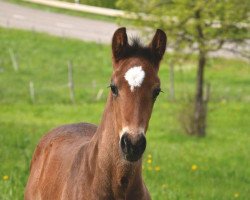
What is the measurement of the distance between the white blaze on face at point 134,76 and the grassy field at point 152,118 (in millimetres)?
4372

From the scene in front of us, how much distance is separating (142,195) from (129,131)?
1003mm

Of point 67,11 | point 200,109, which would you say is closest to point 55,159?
point 200,109

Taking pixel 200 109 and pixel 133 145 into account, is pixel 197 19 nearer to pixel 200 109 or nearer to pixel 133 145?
pixel 200 109

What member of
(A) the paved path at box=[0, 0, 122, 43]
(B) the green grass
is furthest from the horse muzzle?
(B) the green grass

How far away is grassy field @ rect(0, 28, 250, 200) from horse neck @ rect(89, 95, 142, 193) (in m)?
3.71

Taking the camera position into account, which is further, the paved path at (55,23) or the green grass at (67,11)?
the green grass at (67,11)

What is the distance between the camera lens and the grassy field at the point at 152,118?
39.1ft

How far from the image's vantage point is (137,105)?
17.9 feet

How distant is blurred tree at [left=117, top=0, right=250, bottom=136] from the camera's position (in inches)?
691

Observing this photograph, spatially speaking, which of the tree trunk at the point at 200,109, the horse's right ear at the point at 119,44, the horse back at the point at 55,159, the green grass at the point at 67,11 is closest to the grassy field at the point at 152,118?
the tree trunk at the point at 200,109

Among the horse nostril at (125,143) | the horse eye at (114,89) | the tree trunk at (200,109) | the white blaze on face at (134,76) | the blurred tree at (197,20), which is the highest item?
the white blaze on face at (134,76)

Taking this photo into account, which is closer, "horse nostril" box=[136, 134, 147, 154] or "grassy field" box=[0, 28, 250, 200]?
"horse nostril" box=[136, 134, 147, 154]

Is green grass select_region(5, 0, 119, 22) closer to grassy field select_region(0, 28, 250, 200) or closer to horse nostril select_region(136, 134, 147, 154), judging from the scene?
grassy field select_region(0, 28, 250, 200)

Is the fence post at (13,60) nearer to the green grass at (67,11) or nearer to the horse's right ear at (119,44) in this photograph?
the green grass at (67,11)
